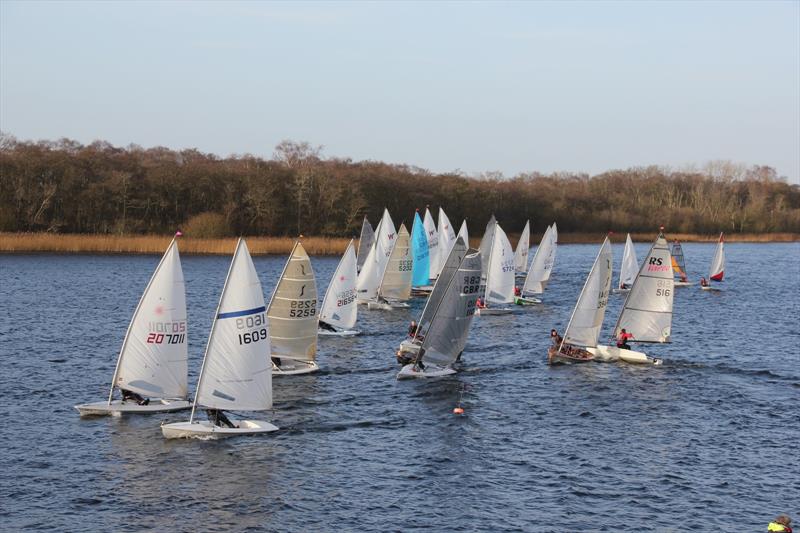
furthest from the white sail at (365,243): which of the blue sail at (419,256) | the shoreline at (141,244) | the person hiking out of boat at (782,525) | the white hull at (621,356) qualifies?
the person hiking out of boat at (782,525)

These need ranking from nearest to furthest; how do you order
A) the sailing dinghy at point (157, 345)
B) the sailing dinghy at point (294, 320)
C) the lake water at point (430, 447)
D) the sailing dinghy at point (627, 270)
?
1. the lake water at point (430, 447)
2. the sailing dinghy at point (157, 345)
3. the sailing dinghy at point (294, 320)
4. the sailing dinghy at point (627, 270)

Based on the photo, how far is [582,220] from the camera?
154 m

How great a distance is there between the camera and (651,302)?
5050 cm

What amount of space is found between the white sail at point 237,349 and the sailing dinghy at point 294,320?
9785 millimetres

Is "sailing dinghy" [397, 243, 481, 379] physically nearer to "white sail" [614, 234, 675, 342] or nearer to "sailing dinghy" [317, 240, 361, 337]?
"sailing dinghy" [317, 240, 361, 337]

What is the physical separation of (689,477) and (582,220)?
125698mm

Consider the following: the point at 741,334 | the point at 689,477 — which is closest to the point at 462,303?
the point at 689,477

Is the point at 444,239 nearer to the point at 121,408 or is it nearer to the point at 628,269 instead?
the point at 628,269

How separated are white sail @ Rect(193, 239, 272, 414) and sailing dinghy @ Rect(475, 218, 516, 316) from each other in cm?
3412

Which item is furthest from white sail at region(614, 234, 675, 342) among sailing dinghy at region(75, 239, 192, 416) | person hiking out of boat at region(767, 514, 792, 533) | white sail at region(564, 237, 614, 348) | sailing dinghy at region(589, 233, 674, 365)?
person hiking out of boat at region(767, 514, 792, 533)

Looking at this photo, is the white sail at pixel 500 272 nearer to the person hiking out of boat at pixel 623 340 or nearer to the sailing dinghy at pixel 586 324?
the sailing dinghy at pixel 586 324

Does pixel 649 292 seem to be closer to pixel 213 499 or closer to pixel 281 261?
pixel 213 499

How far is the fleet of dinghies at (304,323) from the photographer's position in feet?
109

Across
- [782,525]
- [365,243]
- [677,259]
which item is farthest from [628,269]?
[782,525]
